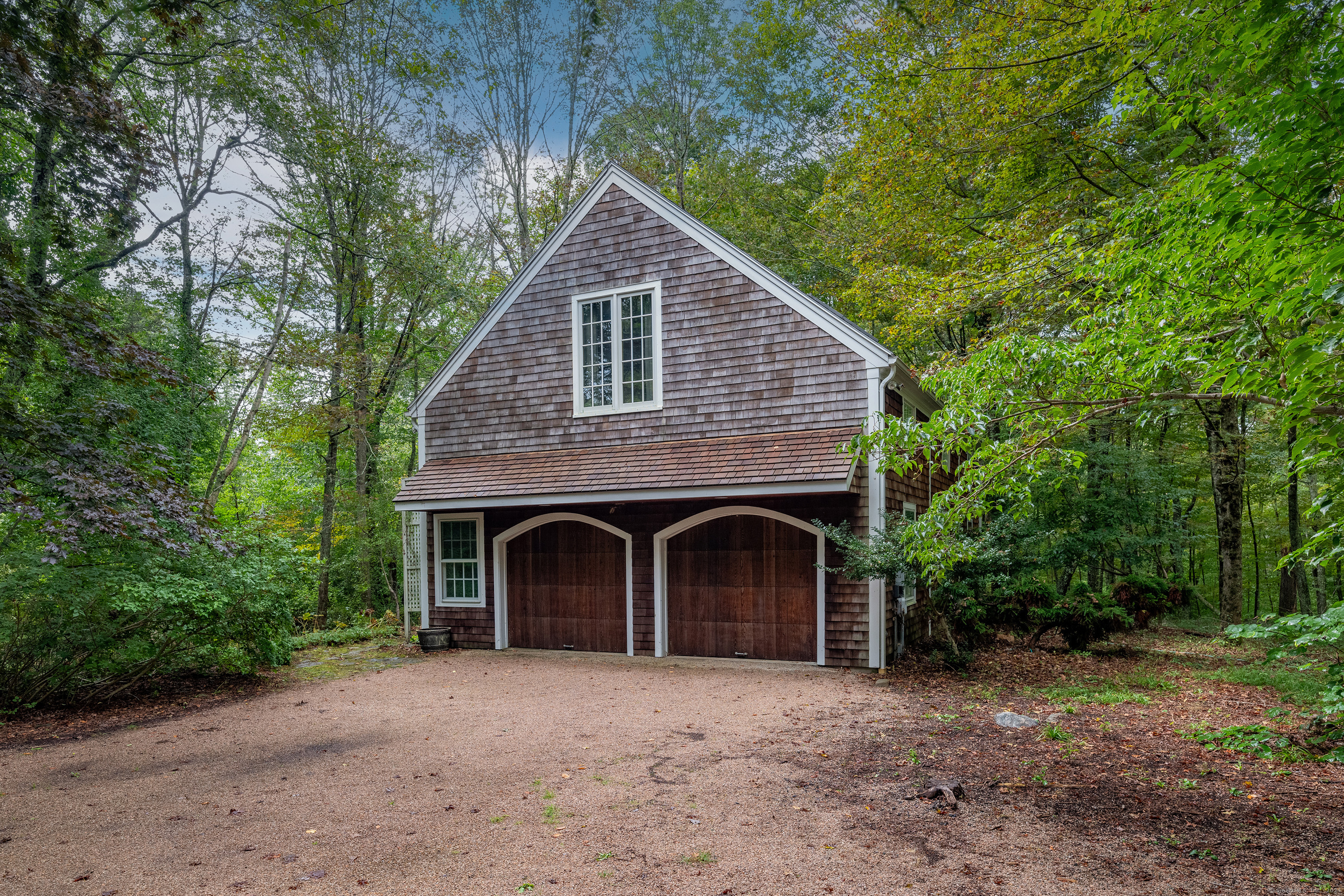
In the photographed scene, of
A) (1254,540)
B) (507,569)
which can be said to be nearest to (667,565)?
(507,569)

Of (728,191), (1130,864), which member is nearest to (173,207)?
(728,191)

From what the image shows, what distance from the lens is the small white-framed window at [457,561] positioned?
1241cm

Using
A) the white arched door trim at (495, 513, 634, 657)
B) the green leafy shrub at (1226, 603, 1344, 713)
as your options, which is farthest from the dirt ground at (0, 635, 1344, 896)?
the white arched door trim at (495, 513, 634, 657)

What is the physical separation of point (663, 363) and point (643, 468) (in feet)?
5.59

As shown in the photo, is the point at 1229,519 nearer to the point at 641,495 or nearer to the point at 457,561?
the point at 641,495

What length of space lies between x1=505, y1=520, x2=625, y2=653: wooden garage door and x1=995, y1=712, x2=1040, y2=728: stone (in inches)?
226

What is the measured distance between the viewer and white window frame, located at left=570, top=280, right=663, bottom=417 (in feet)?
36.7

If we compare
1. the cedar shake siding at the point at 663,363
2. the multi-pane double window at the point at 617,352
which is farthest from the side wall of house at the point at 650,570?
the multi-pane double window at the point at 617,352

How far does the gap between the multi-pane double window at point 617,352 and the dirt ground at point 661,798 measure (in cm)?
463

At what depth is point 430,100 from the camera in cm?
1560

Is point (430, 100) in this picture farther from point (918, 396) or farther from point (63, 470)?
point (63, 470)

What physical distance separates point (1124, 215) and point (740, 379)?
18.4 ft

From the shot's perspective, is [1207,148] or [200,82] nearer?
[1207,148]

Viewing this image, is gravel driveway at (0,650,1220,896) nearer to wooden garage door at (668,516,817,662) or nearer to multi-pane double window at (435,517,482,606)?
wooden garage door at (668,516,817,662)
